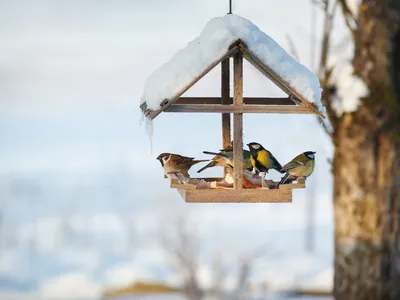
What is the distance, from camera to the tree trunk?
2.11m

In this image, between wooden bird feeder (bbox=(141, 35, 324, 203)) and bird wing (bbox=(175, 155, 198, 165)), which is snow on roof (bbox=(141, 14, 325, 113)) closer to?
wooden bird feeder (bbox=(141, 35, 324, 203))

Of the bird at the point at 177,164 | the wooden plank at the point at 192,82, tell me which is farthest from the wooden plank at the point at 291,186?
the wooden plank at the point at 192,82

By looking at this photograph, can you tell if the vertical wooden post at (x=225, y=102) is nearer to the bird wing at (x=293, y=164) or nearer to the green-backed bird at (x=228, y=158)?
the green-backed bird at (x=228, y=158)

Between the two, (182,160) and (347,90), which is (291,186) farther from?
(347,90)

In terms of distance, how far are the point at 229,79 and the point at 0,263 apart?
10.3ft

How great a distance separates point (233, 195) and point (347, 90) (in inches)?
35.3

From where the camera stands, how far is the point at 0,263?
5.74 m

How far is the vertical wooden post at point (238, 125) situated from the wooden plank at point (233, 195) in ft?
0.20

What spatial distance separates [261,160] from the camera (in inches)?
122

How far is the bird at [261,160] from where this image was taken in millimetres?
3090

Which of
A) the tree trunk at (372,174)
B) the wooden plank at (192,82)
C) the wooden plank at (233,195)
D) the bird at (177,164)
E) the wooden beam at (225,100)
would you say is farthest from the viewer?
the wooden beam at (225,100)

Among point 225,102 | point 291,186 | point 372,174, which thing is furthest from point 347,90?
point 225,102

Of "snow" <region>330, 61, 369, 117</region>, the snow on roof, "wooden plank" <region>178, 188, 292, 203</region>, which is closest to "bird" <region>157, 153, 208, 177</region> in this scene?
"wooden plank" <region>178, 188, 292, 203</region>

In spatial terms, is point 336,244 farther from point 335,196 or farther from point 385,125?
point 385,125
